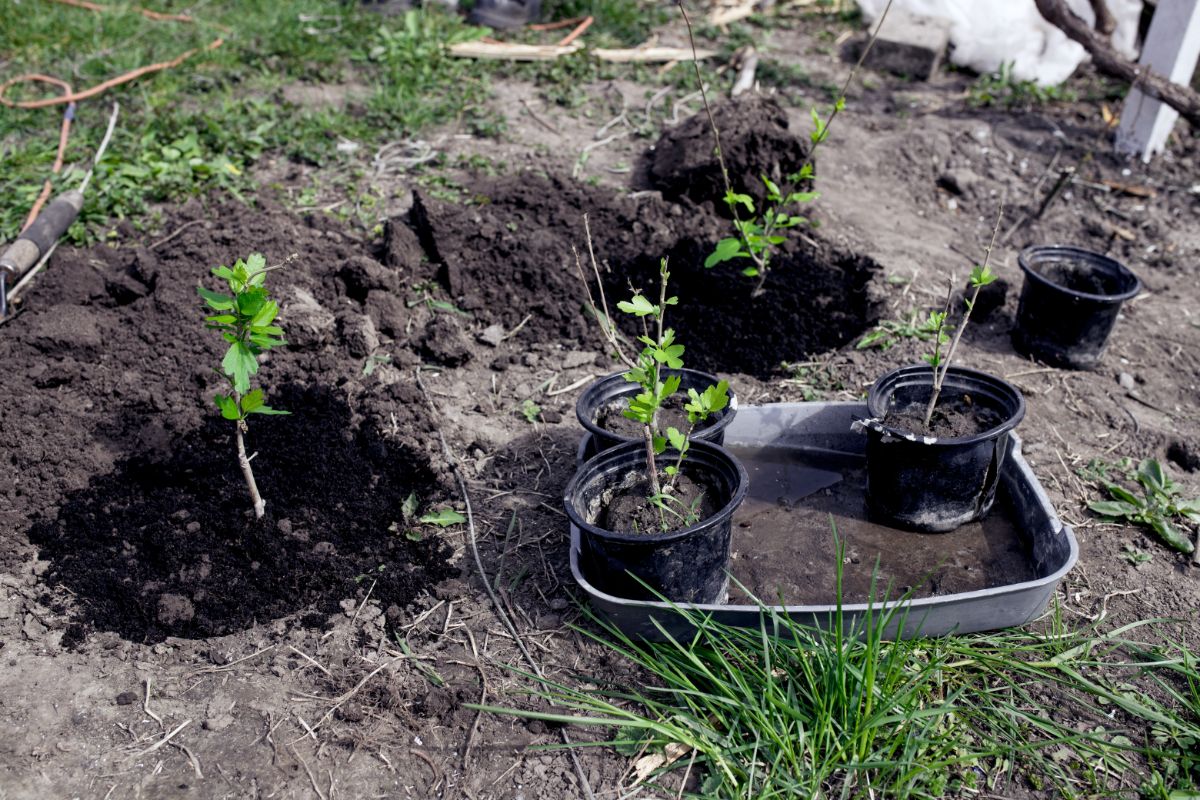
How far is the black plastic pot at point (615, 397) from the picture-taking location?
3237 millimetres

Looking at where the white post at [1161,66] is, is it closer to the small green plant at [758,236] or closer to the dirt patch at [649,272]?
the dirt patch at [649,272]

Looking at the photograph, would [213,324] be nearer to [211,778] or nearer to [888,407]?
[211,778]

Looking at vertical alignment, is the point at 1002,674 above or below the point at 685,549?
below

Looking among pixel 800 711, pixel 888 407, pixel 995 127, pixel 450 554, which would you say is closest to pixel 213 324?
pixel 450 554

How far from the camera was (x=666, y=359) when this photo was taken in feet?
9.10

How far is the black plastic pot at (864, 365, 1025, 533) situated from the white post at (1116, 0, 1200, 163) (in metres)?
3.25

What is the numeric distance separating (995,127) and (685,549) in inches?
181

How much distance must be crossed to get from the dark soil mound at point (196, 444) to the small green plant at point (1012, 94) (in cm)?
436

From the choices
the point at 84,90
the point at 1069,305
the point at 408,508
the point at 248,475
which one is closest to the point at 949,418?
the point at 1069,305

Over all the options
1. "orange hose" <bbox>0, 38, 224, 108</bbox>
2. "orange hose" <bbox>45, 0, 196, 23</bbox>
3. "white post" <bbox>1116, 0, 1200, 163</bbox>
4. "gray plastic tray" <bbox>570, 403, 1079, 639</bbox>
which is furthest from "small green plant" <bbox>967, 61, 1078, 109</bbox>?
"orange hose" <bbox>45, 0, 196, 23</bbox>

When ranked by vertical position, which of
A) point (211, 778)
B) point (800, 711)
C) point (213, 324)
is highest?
point (213, 324)

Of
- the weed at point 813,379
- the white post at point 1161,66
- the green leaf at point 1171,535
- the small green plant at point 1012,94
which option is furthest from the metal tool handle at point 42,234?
the white post at point 1161,66

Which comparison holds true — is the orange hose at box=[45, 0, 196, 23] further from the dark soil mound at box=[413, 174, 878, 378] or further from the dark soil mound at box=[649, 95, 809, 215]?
the dark soil mound at box=[649, 95, 809, 215]

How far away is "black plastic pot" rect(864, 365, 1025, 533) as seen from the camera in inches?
125
